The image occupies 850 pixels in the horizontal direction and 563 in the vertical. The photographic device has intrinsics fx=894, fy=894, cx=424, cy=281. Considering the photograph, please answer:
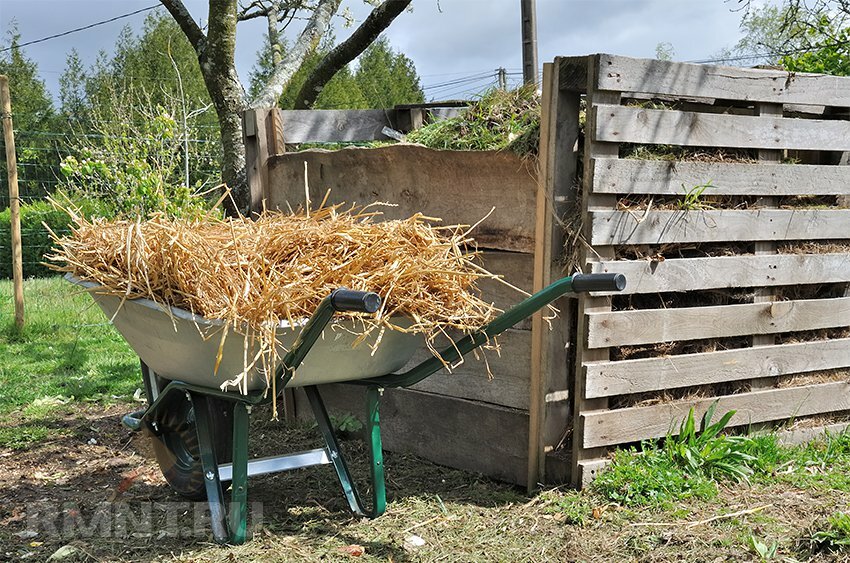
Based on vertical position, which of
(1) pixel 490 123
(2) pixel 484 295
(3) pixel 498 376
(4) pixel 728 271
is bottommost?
(3) pixel 498 376

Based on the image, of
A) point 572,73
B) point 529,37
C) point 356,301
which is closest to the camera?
point 356,301

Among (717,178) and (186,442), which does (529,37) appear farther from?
(186,442)

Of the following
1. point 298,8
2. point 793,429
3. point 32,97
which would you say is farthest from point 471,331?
point 32,97

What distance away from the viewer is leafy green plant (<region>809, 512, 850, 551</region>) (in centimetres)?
299

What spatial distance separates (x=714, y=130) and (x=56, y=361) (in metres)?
4.88

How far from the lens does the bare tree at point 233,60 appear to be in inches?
273

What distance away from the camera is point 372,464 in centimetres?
332

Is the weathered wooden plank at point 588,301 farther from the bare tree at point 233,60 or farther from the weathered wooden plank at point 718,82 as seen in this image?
the bare tree at point 233,60

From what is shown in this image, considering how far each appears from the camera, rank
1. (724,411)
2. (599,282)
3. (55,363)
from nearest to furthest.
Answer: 1. (599,282)
2. (724,411)
3. (55,363)

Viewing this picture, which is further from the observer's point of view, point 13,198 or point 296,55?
point 296,55

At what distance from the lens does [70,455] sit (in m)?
4.43

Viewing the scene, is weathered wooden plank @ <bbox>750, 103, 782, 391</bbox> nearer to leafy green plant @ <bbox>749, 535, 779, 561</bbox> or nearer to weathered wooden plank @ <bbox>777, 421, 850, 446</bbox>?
weathered wooden plank @ <bbox>777, 421, 850, 446</bbox>

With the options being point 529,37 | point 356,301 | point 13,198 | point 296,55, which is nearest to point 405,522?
point 356,301

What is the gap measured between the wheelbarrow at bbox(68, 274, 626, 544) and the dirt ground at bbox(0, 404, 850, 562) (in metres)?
0.15
